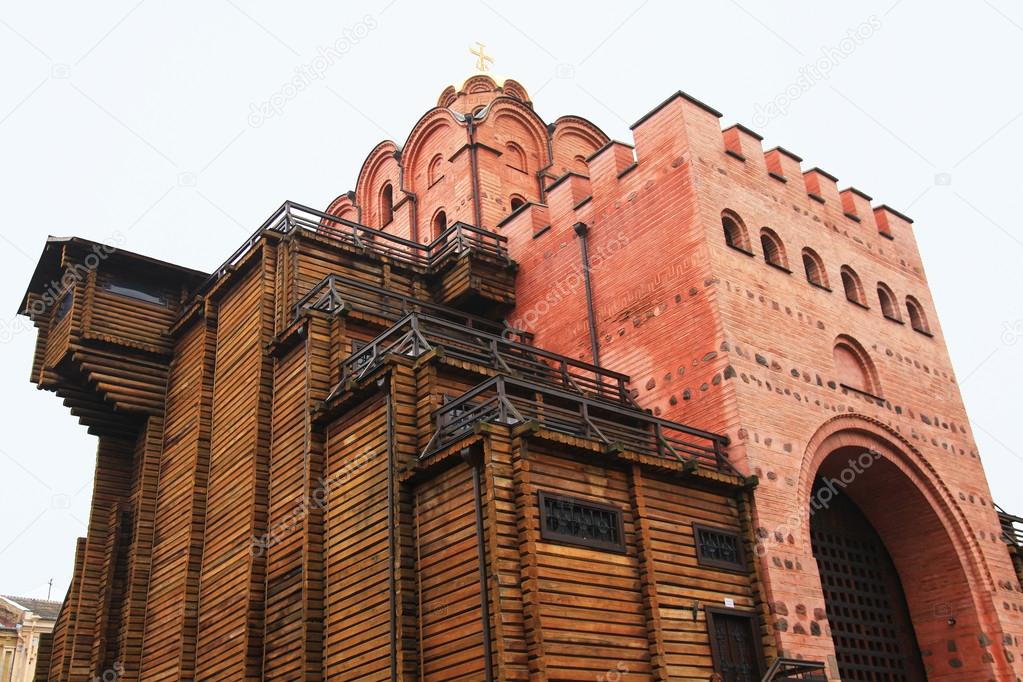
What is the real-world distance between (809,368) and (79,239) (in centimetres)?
1548

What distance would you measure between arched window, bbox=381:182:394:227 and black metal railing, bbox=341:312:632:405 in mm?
11469

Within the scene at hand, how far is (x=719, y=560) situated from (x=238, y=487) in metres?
8.85

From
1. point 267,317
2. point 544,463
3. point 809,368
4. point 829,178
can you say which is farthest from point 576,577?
point 829,178

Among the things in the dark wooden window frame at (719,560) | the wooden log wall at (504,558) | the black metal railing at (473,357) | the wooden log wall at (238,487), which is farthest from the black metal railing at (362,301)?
the dark wooden window frame at (719,560)

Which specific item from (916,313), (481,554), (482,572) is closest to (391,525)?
(481,554)

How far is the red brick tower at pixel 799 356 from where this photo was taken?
A: 16.8m

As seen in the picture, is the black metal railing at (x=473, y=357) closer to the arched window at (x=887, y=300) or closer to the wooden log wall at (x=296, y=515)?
the wooden log wall at (x=296, y=515)

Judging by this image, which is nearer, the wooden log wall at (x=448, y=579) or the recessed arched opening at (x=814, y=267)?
the wooden log wall at (x=448, y=579)

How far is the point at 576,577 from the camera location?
13.1m

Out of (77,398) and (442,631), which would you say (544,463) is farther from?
(77,398)

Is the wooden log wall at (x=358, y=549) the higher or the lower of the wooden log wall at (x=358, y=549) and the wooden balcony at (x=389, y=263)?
the lower

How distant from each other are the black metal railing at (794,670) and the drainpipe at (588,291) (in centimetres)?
667

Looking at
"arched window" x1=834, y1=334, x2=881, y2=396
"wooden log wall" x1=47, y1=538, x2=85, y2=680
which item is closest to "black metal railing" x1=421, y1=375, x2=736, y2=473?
"arched window" x1=834, y1=334, x2=881, y2=396

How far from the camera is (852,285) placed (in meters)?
20.9
